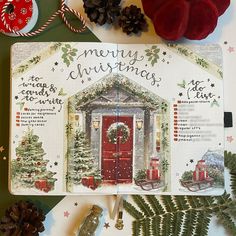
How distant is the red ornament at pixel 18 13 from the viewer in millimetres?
811

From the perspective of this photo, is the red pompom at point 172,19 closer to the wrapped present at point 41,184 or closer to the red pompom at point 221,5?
the red pompom at point 221,5

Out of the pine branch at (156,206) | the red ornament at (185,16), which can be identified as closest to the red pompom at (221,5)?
the red ornament at (185,16)

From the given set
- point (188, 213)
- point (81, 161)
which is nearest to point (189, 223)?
point (188, 213)

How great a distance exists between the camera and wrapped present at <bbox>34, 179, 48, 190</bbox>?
2.65 feet

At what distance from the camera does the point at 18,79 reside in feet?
2.67

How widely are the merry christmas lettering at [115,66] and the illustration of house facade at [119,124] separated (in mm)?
17

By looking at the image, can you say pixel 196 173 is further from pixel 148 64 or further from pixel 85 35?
pixel 85 35

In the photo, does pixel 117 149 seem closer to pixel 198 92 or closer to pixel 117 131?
pixel 117 131

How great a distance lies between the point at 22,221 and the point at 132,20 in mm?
418

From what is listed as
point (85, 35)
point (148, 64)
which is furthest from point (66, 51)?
point (148, 64)

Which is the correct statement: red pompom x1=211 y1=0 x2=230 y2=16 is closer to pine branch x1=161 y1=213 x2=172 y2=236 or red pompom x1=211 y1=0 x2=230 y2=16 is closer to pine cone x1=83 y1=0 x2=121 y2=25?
pine cone x1=83 y1=0 x2=121 y2=25

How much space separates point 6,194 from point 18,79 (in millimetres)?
219

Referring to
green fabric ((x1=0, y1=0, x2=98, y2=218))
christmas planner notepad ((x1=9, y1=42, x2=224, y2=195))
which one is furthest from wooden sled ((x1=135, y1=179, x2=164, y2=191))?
green fabric ((x1=0, y1=0, x2=98, y2=218))

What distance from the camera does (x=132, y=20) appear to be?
0.80 meters
